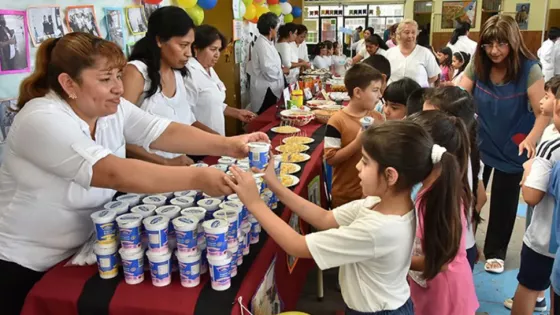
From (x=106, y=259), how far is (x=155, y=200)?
0.27m

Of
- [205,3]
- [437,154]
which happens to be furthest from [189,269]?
[205,3]

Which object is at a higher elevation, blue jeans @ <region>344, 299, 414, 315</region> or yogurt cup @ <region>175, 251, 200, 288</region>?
yogurt cup @ <region>175, 251, 200, 288</region>

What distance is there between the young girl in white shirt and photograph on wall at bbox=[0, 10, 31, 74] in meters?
1.31

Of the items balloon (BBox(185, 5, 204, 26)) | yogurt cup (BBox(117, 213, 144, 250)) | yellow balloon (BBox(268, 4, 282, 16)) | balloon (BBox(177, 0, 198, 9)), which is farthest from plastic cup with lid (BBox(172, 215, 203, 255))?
yellow balloon (BBox(268, 4, 282, 16))

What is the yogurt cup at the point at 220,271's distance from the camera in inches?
50.8

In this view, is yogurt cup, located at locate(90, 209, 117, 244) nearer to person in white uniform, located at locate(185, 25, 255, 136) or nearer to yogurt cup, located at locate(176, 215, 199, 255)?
yogurt cup, located at locate(176, 215, 199, 255)

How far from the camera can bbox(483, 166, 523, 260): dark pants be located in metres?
2.84

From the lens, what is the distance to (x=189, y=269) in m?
1.31

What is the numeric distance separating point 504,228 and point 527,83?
0.92 meters

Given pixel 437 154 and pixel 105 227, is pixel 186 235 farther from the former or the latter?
pixel 437 154

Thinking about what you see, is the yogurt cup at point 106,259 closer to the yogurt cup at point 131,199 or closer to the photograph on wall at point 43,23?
the yogurt cup at point 131,199

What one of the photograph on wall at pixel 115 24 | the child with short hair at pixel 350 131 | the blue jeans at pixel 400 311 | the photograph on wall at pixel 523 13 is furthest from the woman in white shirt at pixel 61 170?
the photograph on wall at pixel 523 13

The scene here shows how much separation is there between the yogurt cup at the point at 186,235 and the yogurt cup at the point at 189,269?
1 centimetres

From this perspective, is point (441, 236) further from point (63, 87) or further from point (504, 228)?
point (504, 228)
